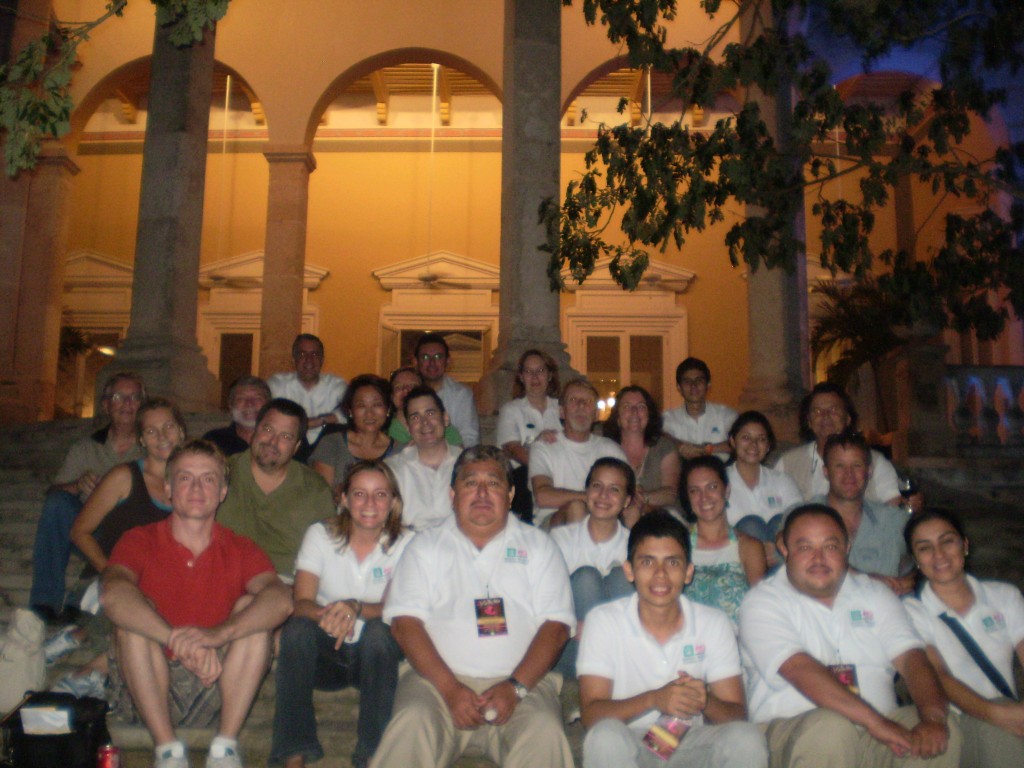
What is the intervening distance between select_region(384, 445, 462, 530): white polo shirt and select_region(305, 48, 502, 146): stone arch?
9067mm

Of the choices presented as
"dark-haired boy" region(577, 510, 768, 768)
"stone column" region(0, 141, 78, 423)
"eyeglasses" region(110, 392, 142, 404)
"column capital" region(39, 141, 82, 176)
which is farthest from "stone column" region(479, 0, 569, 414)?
"stone column" region(0, 141, 78, 423)

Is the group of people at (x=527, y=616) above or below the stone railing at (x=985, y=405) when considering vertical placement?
below

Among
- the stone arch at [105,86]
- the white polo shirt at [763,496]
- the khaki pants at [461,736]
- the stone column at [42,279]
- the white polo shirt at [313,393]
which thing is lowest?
the khaki pants at [461,736]

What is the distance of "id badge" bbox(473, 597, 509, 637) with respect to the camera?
366 centimetres

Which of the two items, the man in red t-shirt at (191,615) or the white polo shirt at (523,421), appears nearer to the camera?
the man in red t-shirt at (191,615)

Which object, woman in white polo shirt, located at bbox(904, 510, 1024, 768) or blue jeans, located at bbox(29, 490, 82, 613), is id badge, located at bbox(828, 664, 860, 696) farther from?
blue jeans, located at bbox(29, 490, 82, 613)

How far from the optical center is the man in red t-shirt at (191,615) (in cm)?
355


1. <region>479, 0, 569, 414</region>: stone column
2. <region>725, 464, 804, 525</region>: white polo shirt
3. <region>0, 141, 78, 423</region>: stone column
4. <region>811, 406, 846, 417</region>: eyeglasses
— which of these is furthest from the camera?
<region>0, 141, 78, 423</region>: stone column

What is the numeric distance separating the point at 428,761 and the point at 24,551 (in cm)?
383

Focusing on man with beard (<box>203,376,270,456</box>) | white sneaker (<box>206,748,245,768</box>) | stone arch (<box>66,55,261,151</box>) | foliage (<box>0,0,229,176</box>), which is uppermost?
stone arch (<box>66,55,261,151</box>)

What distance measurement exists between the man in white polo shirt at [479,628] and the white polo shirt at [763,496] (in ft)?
5.41

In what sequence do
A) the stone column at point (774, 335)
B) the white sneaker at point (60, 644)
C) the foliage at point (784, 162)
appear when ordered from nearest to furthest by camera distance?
1. the white sneaker at point (60, 644)
2. the foliage at point (784, 162)
3. the stone column at point (774, 335)

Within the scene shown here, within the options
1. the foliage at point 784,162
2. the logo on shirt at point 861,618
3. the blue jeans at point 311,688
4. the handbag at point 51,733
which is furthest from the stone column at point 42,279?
the logo on shirt at point 861,618

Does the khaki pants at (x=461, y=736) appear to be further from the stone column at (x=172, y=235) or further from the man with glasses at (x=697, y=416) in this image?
the stone column at (x=172, y=235)
